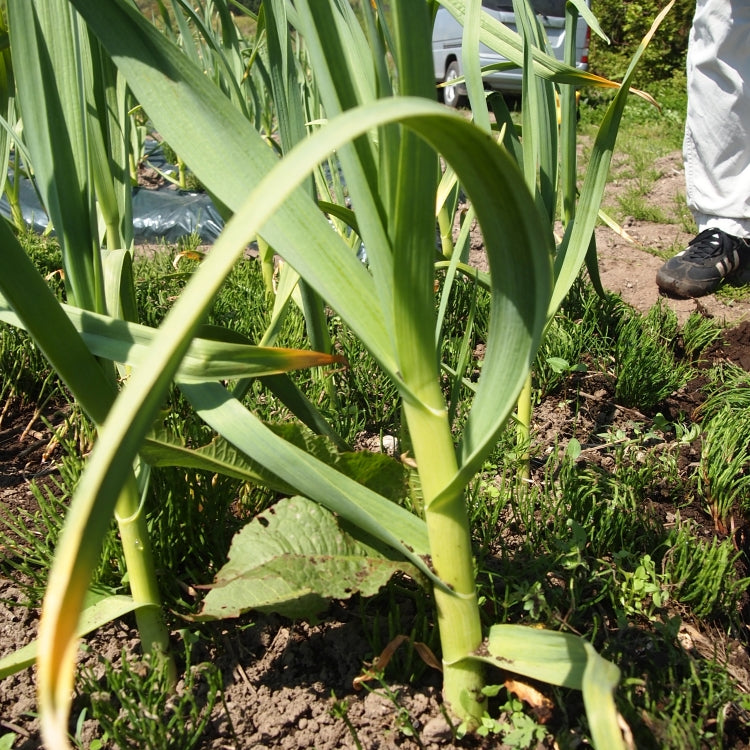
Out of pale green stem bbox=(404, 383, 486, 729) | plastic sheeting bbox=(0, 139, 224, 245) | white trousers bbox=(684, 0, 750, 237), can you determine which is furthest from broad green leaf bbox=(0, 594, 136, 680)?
white trousers bbox=(684, 0, 750, 237)

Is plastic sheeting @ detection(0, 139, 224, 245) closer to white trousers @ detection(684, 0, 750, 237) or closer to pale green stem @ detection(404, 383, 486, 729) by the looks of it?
white trousers @ detection(684, 0, 750, 237)

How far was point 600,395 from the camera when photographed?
5.75ft

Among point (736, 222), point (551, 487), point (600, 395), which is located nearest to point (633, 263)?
point (736, 222)

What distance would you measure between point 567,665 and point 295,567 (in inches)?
12.3

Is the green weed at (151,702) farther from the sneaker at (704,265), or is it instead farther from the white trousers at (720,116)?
the white trousers at (720,116)

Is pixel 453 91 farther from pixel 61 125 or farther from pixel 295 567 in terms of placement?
pixel 295 567

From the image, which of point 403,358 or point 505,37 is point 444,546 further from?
point 505,37

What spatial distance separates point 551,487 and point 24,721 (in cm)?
90

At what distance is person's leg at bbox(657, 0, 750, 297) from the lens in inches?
96.1

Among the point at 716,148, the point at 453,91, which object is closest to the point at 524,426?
the point at 716,148

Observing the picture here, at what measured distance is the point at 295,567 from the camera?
0.82 m

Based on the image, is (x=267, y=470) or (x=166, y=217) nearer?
(x=267, y=470)

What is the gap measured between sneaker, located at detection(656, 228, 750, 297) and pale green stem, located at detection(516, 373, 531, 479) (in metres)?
1.32

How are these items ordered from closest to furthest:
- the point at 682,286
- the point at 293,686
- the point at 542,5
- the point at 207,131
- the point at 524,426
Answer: the point at 207,131 < the point at 293,686 < the point at 524,426 < the point at 682,286 < the point at 542,5
